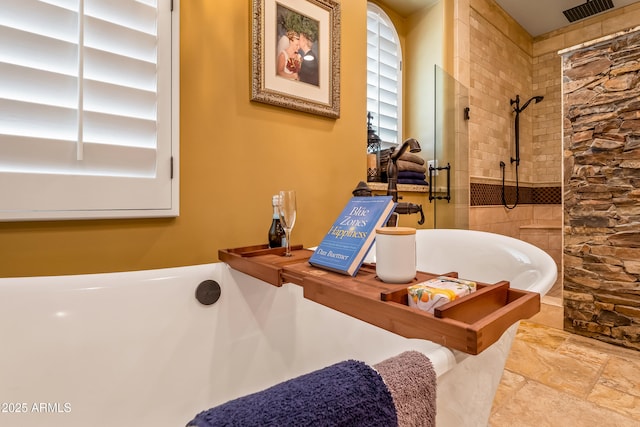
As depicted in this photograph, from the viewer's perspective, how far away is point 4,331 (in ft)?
2.51

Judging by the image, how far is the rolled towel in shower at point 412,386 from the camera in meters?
0.41

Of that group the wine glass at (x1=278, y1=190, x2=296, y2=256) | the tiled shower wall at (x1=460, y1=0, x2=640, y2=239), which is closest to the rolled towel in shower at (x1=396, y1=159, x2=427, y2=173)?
the tiled shower wall at (x1=460, y1=0, x2=640, y2=239)

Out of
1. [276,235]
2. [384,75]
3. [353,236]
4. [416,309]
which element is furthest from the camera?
[384,75]

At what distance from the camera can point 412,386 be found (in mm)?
427

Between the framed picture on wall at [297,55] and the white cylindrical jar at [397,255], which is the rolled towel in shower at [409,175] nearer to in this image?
the framed picture on wall at [297,55]

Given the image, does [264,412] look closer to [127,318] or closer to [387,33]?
[127,318]

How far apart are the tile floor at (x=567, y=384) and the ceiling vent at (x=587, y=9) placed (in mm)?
3183

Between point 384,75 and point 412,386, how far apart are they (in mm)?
2594

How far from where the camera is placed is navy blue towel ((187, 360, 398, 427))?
325 mm

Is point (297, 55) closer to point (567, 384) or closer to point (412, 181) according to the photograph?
point (412, 181)

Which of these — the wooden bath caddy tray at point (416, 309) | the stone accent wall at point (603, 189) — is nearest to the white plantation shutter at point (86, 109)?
the wooden bath caddy tray at point (416, 309)

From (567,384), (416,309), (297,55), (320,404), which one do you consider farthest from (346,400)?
(567,384)

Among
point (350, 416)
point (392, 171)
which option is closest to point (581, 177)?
point (392, 171)

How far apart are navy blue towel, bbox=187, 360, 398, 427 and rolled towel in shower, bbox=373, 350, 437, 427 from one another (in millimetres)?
16
